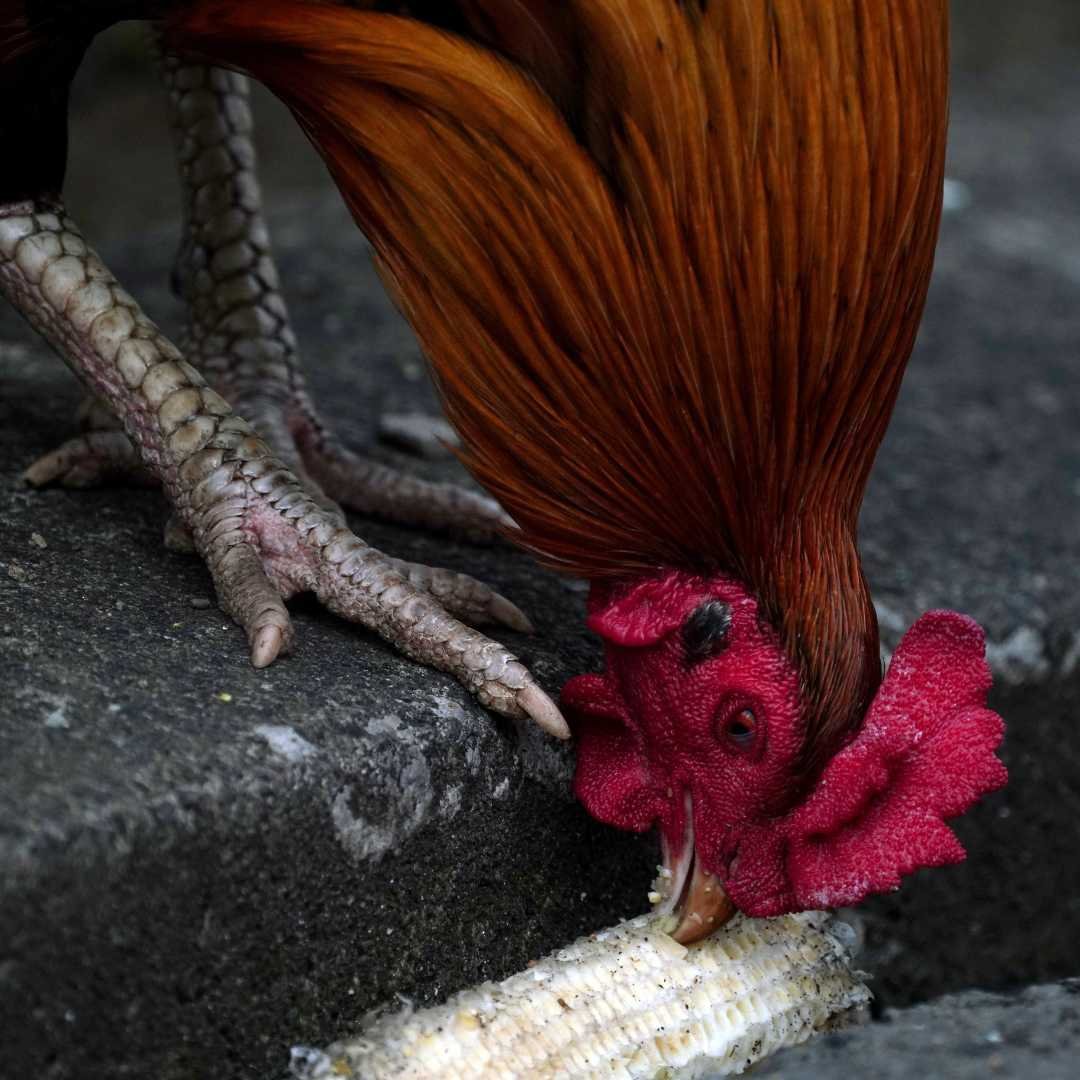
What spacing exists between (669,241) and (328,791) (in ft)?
2.17

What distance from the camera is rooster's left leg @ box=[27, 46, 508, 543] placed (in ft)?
7.55

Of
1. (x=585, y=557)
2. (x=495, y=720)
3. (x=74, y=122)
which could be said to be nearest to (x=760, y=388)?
(x=585, y=557)

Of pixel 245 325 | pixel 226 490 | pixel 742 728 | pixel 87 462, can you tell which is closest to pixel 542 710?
pixel 742 728

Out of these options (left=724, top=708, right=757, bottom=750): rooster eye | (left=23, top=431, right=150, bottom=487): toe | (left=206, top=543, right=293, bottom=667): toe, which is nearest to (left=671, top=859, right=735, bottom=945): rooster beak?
(left=724, top=708, right=757, bottom=750): rooster eye

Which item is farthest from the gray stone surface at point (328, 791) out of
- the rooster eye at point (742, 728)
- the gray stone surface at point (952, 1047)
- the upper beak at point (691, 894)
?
the rooster eye at point (742, 728)

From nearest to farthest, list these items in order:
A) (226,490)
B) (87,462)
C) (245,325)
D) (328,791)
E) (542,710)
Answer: (328,791), (542,710), (226,490), (87,462), (245,325)

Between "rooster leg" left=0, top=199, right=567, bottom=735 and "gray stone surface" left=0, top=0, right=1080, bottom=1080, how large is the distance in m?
0.05

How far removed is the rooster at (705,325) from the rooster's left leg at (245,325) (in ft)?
1.85

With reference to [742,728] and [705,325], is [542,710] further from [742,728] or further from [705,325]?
[705,325]

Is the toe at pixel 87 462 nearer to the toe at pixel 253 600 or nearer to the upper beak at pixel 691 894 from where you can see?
the toe at pixel 253 600

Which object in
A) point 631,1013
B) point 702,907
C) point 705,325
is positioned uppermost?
point 705,325

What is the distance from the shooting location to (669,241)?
161cm

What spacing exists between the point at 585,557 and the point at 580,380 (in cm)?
21

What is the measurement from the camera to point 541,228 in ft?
5.38
